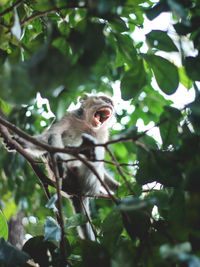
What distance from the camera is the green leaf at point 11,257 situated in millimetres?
1381

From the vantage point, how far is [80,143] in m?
3.23

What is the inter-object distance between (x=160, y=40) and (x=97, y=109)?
2253mm

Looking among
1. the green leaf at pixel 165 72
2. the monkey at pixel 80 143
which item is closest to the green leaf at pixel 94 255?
the monkey at pixel 80 143

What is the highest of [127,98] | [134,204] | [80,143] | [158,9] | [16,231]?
[158,9]

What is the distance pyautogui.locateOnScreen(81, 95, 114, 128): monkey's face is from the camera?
361 centimetres

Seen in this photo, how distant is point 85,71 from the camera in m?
0.98

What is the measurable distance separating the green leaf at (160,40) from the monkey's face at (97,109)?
203cm

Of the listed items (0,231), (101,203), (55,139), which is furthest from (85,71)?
(101,203)

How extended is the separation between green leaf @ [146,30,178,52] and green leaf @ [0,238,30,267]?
1.25 metres

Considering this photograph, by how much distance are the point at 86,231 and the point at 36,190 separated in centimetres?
252

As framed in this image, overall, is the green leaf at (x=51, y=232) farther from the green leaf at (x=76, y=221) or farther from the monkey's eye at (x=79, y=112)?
the monkey's eye at (x=79, y=112)

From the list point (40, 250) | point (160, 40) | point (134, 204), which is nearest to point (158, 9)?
point (160, 40)

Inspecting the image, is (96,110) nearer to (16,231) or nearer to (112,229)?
(112,229)

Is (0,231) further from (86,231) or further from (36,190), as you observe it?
(36,190)
